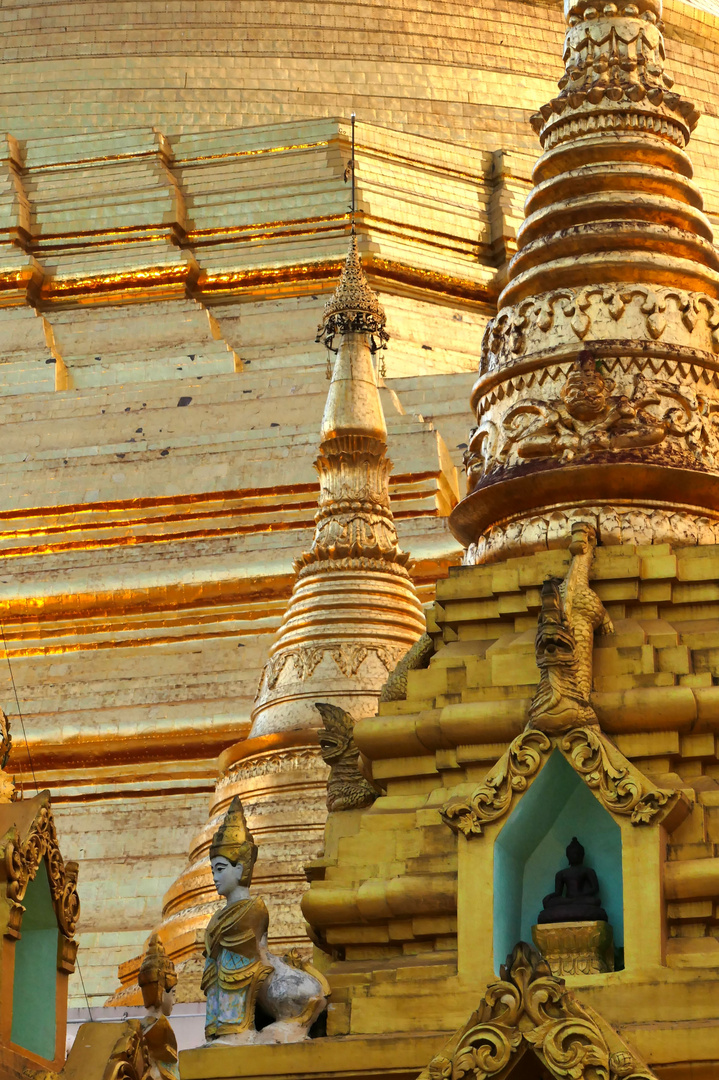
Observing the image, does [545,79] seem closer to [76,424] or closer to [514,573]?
[76,424]

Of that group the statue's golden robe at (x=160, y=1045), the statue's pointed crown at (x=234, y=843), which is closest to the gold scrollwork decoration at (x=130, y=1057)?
the statue's golden robe at (x=160, y=1045)

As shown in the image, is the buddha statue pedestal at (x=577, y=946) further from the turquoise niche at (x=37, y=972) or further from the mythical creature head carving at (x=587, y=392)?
the turquoise niche at (x=37, y=972)

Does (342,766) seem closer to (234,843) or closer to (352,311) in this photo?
(234,843)

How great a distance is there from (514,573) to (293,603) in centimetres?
476

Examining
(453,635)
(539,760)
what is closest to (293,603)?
(453,635)

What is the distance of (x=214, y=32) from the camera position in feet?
101

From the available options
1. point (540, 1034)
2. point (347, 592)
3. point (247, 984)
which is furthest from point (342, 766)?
point (347, 592)

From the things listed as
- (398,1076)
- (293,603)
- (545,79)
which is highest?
(545,79)

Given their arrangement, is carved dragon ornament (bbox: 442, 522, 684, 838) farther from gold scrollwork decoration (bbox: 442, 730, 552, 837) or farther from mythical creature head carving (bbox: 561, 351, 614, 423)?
mythical creature head carving (bbox: 561, 351, 614, 423)

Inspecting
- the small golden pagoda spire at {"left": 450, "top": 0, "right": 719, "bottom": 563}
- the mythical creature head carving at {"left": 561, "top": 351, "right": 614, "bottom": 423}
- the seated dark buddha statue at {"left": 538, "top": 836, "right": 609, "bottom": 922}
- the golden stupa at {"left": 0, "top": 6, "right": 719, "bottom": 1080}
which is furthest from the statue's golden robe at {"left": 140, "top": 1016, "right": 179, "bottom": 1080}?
the mythical creature head carving at {"left": 561, "top": 351, "right": 614, "bottom": 423}

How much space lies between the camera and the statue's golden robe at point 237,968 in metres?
6.92

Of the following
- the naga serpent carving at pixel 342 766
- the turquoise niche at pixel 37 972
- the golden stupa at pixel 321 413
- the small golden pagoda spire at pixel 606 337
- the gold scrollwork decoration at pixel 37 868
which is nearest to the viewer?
the golden stupa at pixel 321 413

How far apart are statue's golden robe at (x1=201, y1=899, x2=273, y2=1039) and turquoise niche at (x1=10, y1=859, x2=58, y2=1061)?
227 centimetres

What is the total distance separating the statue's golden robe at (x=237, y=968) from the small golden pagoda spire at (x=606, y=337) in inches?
98.1
